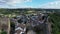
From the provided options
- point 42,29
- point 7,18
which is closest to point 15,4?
point 7,18

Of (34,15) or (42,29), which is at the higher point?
(34,15)

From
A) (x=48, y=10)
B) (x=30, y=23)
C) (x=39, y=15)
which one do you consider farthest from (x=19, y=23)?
(x=48, y=10)

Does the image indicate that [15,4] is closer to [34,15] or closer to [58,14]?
[34,15]

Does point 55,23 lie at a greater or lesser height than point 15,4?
lesser

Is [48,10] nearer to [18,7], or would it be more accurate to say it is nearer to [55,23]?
A: [55,23]

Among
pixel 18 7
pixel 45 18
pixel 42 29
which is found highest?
pixel 18 7

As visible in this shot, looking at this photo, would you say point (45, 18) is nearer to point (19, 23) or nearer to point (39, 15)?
point (39, 15)
